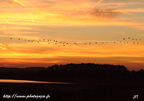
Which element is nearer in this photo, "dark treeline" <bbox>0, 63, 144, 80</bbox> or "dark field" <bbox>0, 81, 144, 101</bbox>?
"dark field" <bbox>0, 81, 144, 101</bbox>

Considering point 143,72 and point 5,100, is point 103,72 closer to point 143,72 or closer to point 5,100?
point 143,72

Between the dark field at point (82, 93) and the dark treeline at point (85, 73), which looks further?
the dark treeline at point (85, 73)

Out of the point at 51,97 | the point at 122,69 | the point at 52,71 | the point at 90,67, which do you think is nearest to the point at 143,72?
the point at 122,69

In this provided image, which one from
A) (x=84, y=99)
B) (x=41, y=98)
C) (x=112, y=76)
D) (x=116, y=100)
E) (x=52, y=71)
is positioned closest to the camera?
(x=116, y=100)

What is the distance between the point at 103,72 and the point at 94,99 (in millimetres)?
113553

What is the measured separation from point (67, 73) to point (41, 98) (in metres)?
113

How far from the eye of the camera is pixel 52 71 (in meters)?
166

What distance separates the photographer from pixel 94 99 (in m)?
42.2

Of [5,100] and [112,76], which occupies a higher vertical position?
[5,100]

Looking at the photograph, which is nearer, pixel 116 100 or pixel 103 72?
pixel 116 100

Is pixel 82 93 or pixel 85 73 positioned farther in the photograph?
pixel 85 73


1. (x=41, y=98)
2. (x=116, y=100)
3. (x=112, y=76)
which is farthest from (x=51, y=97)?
(x=112, y=76)

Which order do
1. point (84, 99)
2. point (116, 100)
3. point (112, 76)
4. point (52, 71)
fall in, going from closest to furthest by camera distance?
point (116, 100), point (84, 99), point (112, 76), point (52, 71)

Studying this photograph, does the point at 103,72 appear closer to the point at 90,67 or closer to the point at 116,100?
the point at 90,67
